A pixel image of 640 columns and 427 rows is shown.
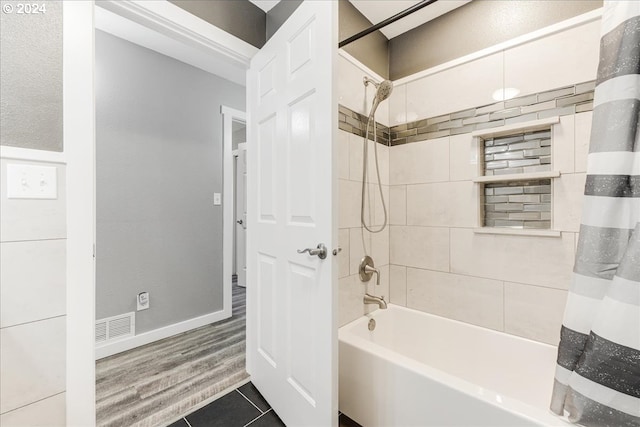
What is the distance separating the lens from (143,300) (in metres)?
2.31

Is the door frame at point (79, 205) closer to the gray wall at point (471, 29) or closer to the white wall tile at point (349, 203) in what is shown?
the white wall tile at point (349, 203)

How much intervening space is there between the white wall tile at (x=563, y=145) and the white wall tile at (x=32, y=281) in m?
2.26

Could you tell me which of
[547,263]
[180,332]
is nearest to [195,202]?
[180,332]

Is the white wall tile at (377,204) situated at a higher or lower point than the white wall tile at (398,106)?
lower

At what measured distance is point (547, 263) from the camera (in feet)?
4.87

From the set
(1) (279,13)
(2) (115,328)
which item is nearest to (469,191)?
(1) (279,13)

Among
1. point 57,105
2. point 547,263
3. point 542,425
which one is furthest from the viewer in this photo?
point 547,263

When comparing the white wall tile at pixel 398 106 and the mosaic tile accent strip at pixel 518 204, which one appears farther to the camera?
the white wall tile at pixel 398 106

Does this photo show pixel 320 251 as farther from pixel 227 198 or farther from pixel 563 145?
pixel 227 198

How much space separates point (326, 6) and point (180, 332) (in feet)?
8.72

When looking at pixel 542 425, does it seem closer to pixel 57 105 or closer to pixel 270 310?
pixel 270 310

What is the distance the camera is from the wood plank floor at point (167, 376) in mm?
1524

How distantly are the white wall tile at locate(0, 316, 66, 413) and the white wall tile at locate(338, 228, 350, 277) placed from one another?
125 cm

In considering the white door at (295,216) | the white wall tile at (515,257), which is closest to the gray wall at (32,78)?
the white door at (295,216)
